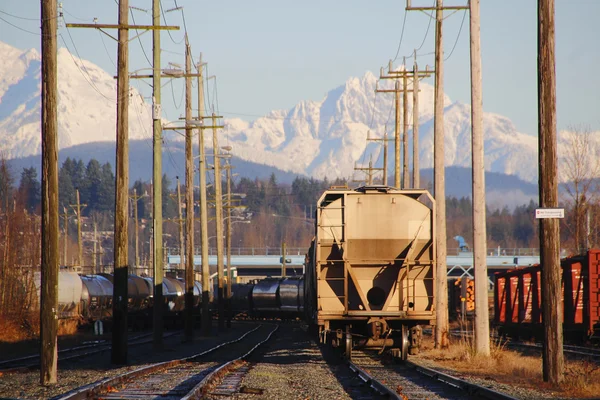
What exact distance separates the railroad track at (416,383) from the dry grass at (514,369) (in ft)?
4.47

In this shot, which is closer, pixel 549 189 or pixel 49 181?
pixel 549 189

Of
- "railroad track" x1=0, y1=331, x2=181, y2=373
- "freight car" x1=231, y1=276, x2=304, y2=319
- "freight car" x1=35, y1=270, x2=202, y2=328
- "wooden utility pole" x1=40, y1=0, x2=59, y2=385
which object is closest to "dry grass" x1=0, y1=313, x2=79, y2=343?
"freight car" x1=35, y1=270, x2=202, y2=328

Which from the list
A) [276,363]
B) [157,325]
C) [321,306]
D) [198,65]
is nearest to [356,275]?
[321,306]

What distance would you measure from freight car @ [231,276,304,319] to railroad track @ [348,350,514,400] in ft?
150

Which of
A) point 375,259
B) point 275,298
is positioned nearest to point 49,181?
point 375,259

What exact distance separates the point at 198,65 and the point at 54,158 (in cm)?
3322

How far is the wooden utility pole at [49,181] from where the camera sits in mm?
18891

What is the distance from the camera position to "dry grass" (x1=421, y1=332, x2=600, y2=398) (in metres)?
17.1

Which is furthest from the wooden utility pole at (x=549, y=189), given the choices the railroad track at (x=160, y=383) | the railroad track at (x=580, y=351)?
the railroad track at (x=580, y=351)

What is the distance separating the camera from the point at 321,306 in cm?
2323

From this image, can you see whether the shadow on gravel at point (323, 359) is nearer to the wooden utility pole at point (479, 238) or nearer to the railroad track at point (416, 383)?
the railroad track at point (416, 383)

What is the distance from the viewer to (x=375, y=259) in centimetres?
2319

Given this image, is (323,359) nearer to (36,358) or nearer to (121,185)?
(121,185)

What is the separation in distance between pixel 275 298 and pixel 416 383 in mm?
55901
